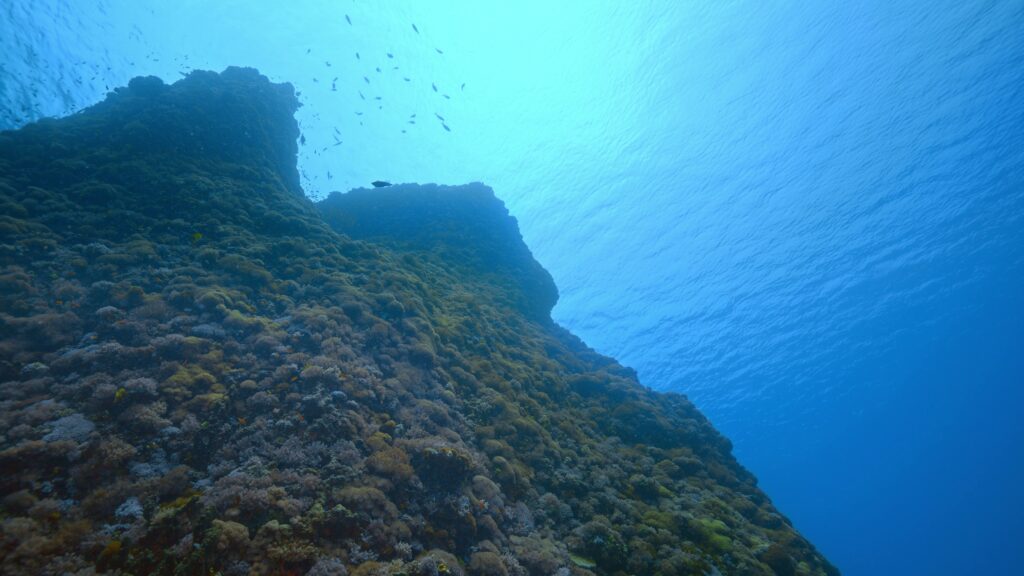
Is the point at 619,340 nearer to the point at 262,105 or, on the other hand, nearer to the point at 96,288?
the point at 262,105

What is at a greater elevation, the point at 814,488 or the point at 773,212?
the point at 814,488

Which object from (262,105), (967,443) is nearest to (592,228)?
(262,105)

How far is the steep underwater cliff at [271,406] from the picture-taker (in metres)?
5.80

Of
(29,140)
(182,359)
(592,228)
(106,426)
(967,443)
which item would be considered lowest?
(106,426)

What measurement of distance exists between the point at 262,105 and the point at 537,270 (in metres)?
16.7

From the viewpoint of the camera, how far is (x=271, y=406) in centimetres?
802

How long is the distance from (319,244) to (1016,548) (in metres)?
210

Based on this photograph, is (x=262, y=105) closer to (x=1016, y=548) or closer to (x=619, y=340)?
(x=619, y=340)

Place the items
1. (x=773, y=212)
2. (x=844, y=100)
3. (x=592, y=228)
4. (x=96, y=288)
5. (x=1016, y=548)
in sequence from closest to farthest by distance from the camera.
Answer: (x=96, y=288), (x=844, y=100), (x=773, y=212), (x=592, y=228), (x=1016, y=548)

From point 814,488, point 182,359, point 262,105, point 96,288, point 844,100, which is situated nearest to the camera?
point 182,359

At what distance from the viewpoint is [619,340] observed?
212 feet

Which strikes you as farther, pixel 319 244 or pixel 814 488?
pixel 814 488

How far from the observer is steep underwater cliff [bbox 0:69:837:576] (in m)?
5.80

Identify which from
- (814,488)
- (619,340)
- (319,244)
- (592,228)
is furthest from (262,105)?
(814,488)
